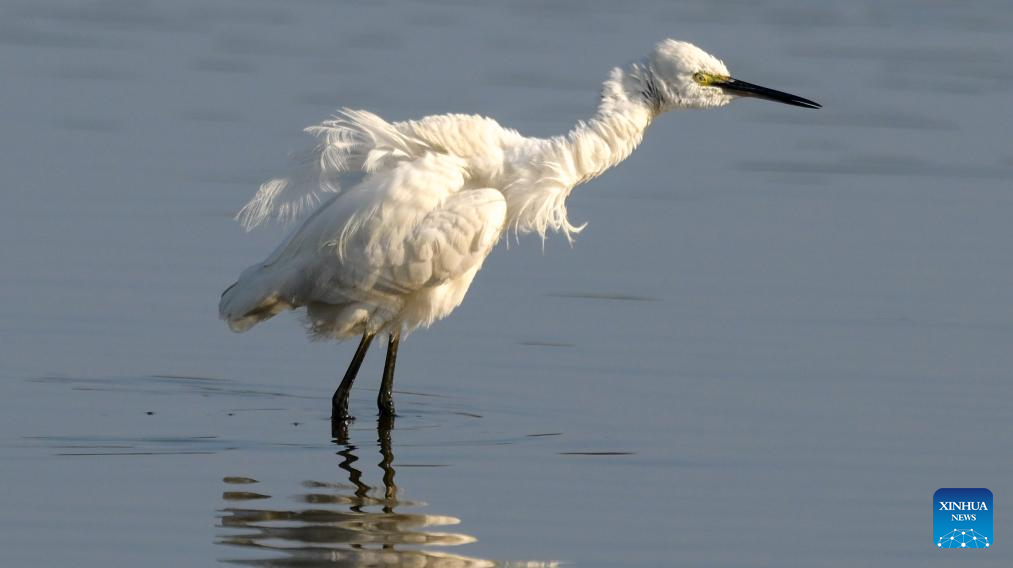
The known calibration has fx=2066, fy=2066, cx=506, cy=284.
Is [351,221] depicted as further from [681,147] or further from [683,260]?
[681,147]

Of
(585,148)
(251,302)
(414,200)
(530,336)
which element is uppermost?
(585,148)

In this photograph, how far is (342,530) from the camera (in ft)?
28.6

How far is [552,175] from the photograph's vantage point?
428 inches

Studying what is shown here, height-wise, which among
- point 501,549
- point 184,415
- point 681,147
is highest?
point 681,147

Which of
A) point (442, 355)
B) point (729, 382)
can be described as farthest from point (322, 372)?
point (729, 382)

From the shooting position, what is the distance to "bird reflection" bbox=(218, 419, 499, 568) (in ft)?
27.3

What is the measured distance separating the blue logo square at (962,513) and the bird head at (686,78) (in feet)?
8.52

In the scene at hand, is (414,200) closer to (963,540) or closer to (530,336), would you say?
(530,336)

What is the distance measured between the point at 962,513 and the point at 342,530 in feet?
9.20

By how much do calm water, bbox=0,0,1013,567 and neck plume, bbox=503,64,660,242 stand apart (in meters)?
1.07

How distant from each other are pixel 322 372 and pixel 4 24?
9.97 meters

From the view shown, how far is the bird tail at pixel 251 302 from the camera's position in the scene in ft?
35.7

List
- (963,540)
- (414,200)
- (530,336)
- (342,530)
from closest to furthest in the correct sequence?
(342,530), (963,540), (414,200), (530,336)

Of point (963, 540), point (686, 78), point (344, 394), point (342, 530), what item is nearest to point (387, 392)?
point (344, 394)
